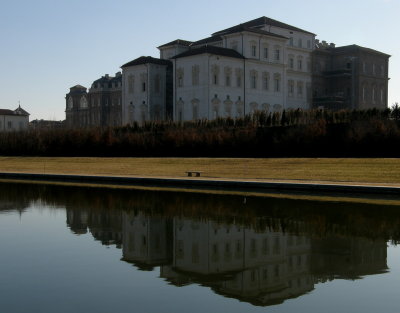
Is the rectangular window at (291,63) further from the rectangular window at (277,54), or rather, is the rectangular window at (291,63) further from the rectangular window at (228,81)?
the rectangular window at (228,81)

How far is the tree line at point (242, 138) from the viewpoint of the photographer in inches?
1468

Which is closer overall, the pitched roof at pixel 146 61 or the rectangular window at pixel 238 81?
the rectangular window at pixel 238 81

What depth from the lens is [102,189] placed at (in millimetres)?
25828

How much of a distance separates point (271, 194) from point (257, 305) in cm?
1510

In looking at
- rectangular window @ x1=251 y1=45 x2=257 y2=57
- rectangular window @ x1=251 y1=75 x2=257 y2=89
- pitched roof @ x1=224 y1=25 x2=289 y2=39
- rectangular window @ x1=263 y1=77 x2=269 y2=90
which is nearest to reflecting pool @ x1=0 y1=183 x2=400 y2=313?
rectangular window @ x1=251 y1=75 x2=257 y2=89

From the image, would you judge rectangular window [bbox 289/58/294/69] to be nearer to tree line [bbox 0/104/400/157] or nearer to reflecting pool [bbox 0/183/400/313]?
tree line [bbox 0/104/400/157]

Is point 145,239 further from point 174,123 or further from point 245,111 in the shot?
point 245,111

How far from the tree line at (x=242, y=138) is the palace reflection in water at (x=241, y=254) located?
76.8ft

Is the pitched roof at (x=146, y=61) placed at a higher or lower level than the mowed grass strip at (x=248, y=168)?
higher

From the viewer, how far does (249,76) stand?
6912 centimetres

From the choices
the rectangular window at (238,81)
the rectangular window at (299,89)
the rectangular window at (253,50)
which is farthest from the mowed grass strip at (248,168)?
the rectangular window at (299,89)

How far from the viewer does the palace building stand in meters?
65.5

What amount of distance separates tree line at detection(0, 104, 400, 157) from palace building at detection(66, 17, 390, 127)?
14.8 metres

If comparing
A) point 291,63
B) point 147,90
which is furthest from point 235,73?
point 291,63
